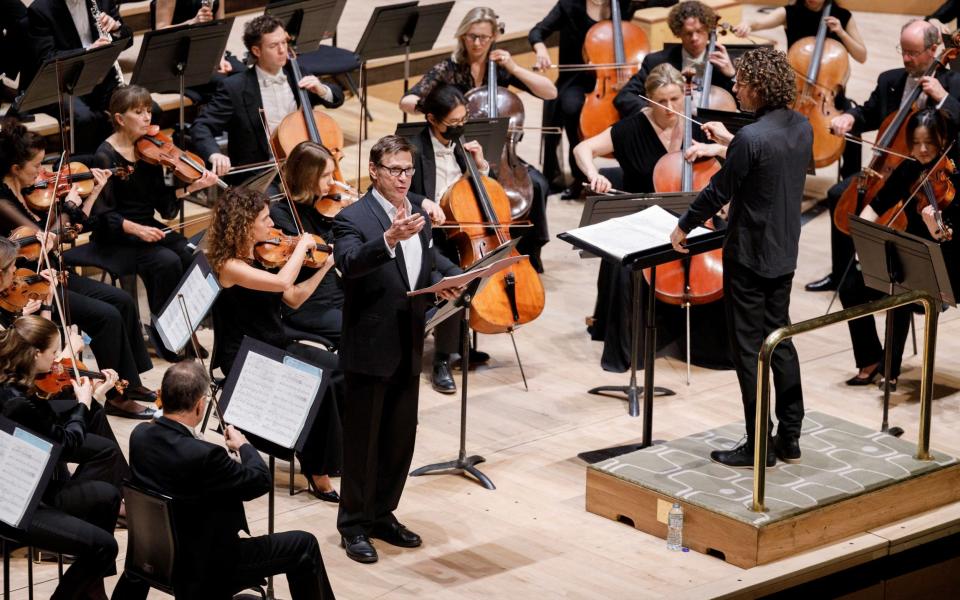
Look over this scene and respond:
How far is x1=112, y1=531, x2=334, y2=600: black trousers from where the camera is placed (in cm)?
388

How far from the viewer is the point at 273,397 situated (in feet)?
14.0

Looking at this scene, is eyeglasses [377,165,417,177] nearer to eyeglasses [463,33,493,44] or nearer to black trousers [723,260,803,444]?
black trousers [723,260,803,444]

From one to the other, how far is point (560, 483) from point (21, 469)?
6.47 feet

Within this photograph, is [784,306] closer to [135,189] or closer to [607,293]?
[607,293]

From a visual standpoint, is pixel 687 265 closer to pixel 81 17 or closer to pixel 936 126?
pixel 936 126

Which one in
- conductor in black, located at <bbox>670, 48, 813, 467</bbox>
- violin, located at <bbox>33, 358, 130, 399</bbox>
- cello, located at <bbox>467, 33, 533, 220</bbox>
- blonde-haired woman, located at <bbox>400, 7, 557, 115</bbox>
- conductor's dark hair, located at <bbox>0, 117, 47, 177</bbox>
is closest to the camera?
violin, located at <bbox>33, 358, 130, 399</bbox>

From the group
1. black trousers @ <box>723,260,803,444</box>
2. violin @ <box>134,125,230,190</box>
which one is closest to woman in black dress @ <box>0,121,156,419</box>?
violin @ <box>134,125,230,190</box>

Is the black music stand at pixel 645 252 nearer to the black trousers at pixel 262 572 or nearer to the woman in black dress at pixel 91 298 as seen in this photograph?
the black trousers at pixel 262 572

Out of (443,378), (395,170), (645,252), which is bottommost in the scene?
(443,378)

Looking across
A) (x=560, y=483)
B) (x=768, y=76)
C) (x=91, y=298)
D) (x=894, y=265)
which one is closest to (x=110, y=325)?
(x=91, y=298)

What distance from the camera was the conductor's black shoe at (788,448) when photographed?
492cm

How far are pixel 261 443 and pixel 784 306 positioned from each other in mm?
1707

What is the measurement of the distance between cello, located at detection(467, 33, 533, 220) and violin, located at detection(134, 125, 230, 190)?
120 cm

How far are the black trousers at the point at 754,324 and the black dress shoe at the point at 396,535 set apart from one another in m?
1.15
